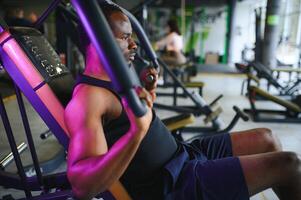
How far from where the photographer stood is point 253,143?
1.39 m

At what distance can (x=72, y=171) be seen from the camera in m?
0.86

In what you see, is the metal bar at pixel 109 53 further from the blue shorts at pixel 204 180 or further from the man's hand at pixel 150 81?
the blue shorts at pixel 204 180

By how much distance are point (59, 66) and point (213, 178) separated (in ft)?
2.81

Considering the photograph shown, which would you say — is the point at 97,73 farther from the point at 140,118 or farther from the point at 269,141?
the point at 269,141

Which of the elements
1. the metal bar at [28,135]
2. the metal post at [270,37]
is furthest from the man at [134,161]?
the metal post at [270,37]

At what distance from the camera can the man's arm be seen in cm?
80

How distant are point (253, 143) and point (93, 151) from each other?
2.71 feet

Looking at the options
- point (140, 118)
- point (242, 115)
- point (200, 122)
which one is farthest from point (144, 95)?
point (200, 122)

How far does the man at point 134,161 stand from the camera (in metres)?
0.84

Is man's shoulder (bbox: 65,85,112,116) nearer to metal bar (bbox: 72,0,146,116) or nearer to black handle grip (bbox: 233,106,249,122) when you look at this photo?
metal bar (bbox: 72,0,146,116)

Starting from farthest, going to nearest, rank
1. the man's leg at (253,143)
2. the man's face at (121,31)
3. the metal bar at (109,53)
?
the man's leg at (253,143)
the man's face at (121,31)
the metal bar at (109,53)

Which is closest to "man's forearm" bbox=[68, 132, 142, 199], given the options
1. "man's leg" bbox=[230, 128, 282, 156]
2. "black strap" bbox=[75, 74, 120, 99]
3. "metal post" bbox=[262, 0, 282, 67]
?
"black strap" bbox=[75, 74, 120, 99]

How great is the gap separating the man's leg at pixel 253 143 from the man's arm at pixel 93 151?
0.72 m

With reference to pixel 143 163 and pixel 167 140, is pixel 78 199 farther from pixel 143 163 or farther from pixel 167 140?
pixel 167 140
